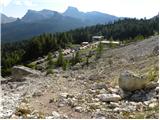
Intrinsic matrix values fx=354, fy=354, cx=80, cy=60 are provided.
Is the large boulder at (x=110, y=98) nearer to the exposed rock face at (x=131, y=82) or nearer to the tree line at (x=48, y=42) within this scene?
the exposed rock face at (x=131, y=82)

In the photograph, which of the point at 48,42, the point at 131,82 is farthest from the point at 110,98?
the point at 48,42

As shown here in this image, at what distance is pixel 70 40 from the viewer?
11150cm

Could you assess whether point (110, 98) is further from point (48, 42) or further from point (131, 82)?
point (48, 42)

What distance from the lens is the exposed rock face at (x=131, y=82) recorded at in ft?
59.0

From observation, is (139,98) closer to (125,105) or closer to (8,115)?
(125,105)

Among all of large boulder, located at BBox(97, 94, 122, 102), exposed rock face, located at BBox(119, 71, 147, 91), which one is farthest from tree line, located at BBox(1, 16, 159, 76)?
large boulder, located at BBox(97, 94, 122, 102)

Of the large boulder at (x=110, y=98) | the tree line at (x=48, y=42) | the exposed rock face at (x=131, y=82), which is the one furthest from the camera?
the tree line at (x=48, y=42)

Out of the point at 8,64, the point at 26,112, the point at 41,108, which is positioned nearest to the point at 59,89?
the point at 41,108

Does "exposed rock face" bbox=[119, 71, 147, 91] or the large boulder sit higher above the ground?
"exposed rock face" bbox=[119, 71, 147, 91]

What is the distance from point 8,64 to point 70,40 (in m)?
37.6

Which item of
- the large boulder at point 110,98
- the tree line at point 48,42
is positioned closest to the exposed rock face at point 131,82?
the large boulder at point 110,98

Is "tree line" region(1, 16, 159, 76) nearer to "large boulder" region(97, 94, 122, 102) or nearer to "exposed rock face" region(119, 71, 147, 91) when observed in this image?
"exposed rock face" region(119, 71, 147, 91)

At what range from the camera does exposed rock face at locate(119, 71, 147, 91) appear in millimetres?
17984

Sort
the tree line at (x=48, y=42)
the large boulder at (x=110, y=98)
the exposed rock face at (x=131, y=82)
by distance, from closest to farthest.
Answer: the large boulder at (x=110, y=98), the exposed rock face at (x=131, y=82), the tree line at (x=48, y=42)
